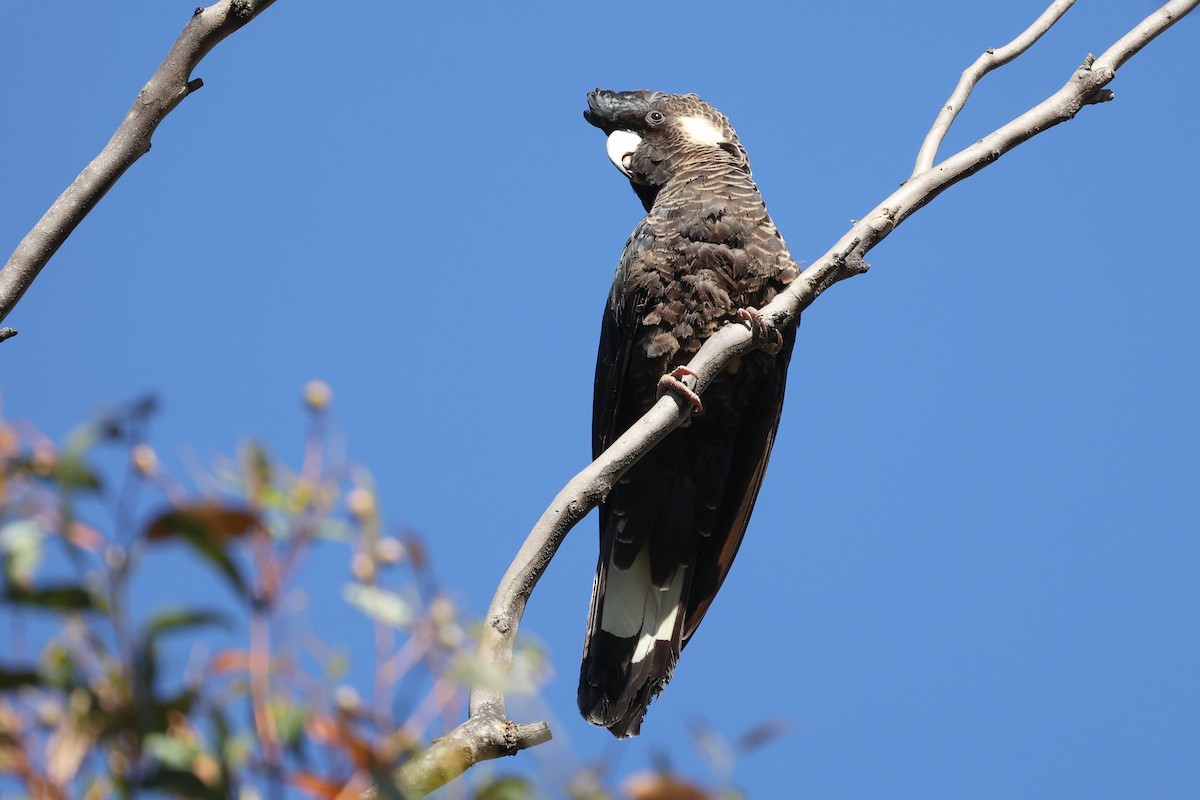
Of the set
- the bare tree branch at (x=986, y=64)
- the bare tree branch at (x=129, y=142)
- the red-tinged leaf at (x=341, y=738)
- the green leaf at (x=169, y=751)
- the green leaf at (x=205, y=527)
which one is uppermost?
the bare tree branch at (x=986, y=64)

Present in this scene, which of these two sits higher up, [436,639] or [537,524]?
[537,524]

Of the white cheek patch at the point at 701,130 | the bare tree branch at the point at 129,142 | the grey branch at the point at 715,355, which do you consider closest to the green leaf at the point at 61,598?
the grey branch at the point at 715,355

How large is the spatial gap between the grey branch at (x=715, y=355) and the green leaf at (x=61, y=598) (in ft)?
3.85

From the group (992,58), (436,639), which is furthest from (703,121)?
(436,639)

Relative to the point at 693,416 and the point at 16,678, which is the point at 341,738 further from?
the point at 693,416

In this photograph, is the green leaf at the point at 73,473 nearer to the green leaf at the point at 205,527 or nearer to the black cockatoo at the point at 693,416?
the green leaf at the point at 205,527

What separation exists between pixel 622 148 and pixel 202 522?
4568 mm

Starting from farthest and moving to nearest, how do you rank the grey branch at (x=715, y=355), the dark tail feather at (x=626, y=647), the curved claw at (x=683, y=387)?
1. the dark tail feather at (x=626, y=647)
2. the curved claw at (x=683, y=387)
3. the grey branch at (x=715, y=355)

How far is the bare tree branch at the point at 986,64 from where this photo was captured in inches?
148

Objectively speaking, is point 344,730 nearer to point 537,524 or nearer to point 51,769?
point 51,769

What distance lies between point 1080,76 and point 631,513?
220 centimetres

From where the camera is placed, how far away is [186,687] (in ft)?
3.46

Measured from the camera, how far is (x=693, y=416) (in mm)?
4320

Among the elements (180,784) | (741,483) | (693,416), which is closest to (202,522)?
(180,784)
